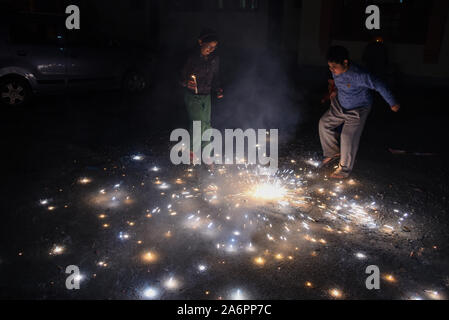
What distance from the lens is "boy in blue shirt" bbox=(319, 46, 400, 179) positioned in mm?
4492

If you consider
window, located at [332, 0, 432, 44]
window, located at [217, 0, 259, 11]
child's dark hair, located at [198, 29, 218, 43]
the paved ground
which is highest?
window, located at [217, 0, 259, 11]

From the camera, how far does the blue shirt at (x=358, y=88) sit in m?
4.49

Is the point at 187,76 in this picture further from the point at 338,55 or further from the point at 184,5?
the point at 184,5

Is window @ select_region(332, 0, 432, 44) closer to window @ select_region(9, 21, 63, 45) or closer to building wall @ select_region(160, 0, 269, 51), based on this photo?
building wall @ select_region(160, 0, 269, 51)

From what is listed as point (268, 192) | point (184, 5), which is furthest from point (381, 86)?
point (184, 5)

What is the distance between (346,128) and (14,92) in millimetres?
6848

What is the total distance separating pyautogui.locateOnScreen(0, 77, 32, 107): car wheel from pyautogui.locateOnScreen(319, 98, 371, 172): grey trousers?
6.39 metres

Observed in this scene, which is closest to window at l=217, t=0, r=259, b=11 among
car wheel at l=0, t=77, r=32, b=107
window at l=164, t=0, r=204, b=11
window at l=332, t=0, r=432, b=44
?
window at l=164, t=0, r=204, b=11

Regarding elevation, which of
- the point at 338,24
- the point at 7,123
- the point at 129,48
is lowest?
the point at 7,123

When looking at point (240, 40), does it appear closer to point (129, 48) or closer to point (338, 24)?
point (338, 24)

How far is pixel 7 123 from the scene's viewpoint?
6.96 metres

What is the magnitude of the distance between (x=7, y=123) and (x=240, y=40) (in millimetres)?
11229

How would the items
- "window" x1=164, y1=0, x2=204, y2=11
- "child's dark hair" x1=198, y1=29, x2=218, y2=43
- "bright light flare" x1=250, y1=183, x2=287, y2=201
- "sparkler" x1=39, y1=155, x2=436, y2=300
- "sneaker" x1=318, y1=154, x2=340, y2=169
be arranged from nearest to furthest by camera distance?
"sparkler" x1=39, y1=155, x2=436, y2=300, "bright light flare" x1=250, y1=183, x2=287, y2=201, "child's dark hair" x1=198, y1=29, x2=218, y2=43, "sneaker" x1=318, y1=154, x2=340, y2=169, "window" x1=164, y1=0, x2=204, y2=11
